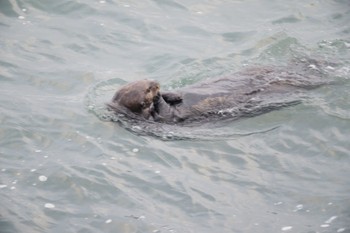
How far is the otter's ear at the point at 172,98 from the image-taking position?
8227 mm

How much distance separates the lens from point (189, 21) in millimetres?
12086

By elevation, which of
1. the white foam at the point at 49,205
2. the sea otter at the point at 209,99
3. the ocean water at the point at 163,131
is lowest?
the white foam at the point at 49,205

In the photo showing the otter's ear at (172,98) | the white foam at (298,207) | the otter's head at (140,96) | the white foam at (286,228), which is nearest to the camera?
the white foam at (286,228)

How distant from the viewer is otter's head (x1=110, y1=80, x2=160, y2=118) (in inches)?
318

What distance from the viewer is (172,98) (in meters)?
8.23

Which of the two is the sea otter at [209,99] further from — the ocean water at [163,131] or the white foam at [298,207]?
the white foam at [298,207]

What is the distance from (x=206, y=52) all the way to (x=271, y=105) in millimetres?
2575

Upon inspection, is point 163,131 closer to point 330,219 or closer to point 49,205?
point 49,205

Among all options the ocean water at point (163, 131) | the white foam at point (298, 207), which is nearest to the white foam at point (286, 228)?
the ocean water at point (163, 131)

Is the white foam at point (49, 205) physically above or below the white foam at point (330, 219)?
below

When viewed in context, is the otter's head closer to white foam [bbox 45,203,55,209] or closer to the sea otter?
the sea otter

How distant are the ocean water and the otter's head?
305 millimetres

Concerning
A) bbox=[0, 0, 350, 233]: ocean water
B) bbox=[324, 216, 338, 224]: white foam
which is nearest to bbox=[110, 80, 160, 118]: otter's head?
bbox=[0, 0, 350, 233]: ocean water

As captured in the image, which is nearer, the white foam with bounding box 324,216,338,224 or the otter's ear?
the white foam with bounding box 324,216,338,224
